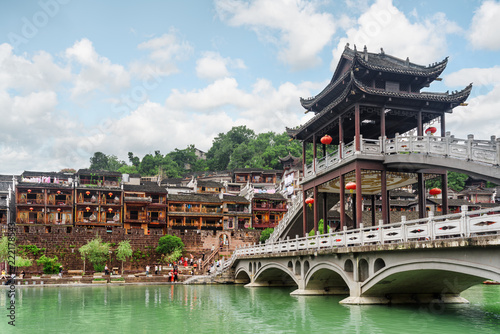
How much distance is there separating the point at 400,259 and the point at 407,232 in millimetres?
1199

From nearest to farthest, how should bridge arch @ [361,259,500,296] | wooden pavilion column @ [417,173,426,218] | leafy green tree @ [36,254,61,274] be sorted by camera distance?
bridge arch @ [361,259,500,296], wooden pavilion column @ [417,173,426,218], leafy green tree @ [36,254,61,274]

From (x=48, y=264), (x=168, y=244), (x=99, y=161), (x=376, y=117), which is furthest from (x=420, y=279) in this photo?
(x=99, y=161)

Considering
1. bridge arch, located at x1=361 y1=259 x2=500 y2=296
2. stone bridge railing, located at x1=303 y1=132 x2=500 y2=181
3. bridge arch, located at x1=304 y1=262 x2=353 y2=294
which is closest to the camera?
bridge arch, located at x1=361 y1=259 x2=500 y2=296

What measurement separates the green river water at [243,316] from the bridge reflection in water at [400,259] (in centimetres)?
84

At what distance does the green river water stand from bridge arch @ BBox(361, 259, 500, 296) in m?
0.79

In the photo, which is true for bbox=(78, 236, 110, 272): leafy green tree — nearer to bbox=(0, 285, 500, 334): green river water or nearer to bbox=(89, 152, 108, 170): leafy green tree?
bbox=(0, 285, 500, 334): green river water

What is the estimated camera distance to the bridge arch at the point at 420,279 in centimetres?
1653

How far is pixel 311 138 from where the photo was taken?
3566 cm

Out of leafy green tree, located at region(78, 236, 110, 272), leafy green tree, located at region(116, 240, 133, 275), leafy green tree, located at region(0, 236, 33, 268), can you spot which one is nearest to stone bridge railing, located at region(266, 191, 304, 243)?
leafy green tree, located at region(116, 240, 133, 275)

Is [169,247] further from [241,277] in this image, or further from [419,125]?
[419,125]

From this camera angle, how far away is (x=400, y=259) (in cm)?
1811

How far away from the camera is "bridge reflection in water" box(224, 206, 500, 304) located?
1436cm

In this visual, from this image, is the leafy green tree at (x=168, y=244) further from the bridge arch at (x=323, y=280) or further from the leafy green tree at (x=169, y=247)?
the bridge arch at (x=323, y=280)

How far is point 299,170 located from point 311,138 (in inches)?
1538
